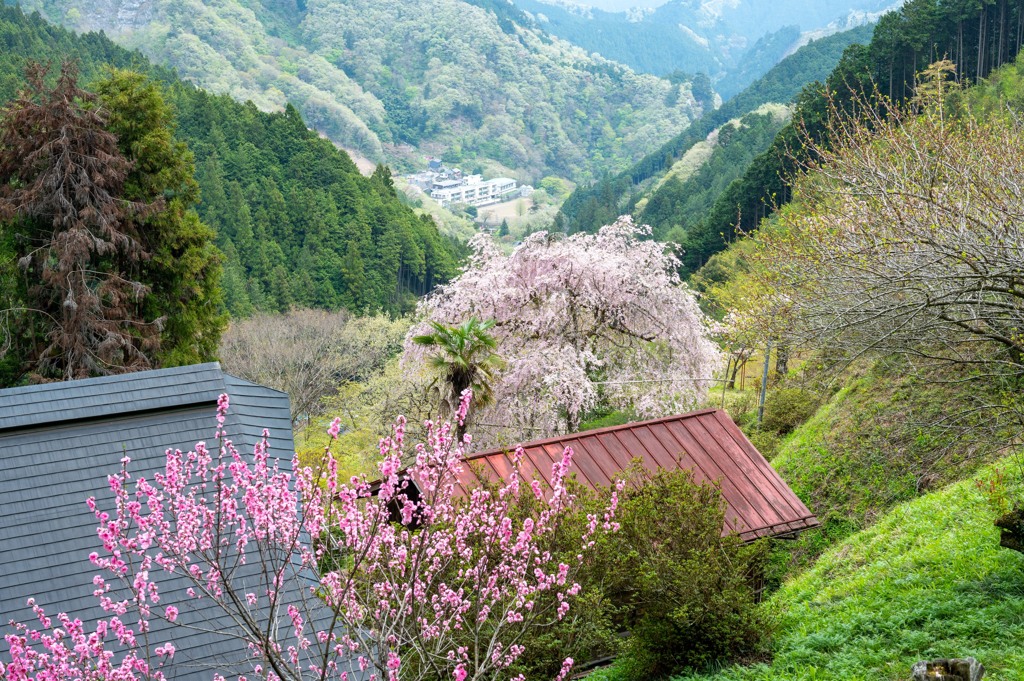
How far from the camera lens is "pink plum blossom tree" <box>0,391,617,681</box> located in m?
4.93

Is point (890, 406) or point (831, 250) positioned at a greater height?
point (831, 250)

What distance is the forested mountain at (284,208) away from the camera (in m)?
50.3

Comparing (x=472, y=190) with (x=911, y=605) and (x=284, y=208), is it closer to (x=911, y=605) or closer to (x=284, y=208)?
(x=284, y=208)

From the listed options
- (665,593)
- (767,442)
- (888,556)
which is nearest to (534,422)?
(767,442)

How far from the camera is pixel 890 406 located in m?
13.8

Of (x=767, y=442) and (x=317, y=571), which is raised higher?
(x=317, y=571)

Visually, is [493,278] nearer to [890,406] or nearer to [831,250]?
[890,406]

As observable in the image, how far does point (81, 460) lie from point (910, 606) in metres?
7.76

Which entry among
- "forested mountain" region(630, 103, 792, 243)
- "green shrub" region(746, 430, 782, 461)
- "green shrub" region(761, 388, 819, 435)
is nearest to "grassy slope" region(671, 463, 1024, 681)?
"green shrub" region(746, 430, 782, 461)

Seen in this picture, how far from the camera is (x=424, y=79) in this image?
17350cm

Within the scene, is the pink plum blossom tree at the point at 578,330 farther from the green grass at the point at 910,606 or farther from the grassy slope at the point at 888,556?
the green grass at the point at 910,606

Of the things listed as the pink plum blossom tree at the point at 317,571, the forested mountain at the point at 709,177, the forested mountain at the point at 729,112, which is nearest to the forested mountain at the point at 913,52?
the forested mountain at the point at 709,177

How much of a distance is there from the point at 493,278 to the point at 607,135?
507ft

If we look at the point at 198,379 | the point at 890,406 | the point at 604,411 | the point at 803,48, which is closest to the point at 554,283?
the point at 604,411
